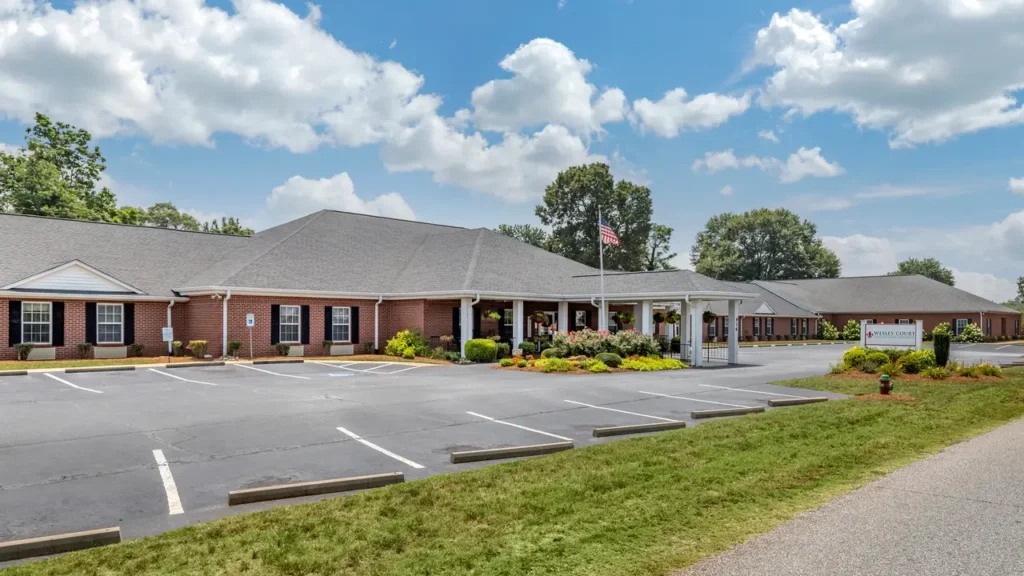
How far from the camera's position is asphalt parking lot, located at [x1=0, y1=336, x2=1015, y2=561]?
6758mm

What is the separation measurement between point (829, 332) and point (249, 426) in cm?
5844

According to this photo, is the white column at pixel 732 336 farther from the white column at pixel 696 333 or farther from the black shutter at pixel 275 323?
the black shutter at pixel 275 323

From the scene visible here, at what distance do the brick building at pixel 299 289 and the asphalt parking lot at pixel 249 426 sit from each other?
567 centimetres

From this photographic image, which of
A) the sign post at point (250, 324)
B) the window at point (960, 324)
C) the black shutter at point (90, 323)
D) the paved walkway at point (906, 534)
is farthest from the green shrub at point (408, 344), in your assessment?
the window at point (960, 324)

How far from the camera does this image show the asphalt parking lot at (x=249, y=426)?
676 cm

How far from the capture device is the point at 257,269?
2647 centimetres

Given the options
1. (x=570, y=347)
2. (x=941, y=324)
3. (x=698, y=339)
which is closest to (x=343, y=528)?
(x=570, y=347)

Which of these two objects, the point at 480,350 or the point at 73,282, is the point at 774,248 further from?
the point at 73,282

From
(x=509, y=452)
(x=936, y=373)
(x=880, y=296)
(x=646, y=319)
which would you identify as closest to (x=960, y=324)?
(x=880, y=296)

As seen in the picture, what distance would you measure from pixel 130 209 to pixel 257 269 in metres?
29.5

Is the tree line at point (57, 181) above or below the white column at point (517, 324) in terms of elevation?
above

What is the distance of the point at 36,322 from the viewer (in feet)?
77.0

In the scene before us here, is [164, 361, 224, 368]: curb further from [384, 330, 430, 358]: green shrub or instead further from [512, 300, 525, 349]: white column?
[512, 300, 525, 349]: white column

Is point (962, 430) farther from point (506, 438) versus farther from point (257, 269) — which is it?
point (257, 269)
